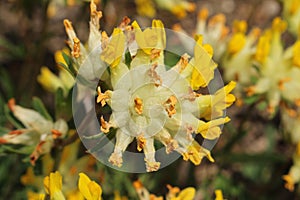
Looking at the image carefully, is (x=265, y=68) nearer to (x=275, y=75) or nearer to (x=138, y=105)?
(x=275, y=75)

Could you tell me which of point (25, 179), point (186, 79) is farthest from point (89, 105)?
point (25, 179)

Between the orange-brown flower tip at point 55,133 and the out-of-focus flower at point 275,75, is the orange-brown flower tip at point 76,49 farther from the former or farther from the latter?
the out-of-focus flower at point 275,75

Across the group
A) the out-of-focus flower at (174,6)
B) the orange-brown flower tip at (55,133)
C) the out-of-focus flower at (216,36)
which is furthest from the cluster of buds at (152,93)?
the out-of-focus flower at (174,6)

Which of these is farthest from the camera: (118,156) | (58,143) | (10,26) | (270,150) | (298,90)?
(10,26)

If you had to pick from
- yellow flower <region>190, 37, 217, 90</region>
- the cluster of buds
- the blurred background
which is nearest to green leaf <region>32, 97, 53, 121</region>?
the blurred background

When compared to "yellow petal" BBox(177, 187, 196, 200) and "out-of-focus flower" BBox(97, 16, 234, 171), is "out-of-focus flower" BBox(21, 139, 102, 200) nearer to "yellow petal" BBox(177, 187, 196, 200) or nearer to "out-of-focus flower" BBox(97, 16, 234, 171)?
"yellow petal" BBox(177, 187, 196, 200)

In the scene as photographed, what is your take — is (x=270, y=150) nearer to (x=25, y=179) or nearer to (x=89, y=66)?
(x=25, y=179)
